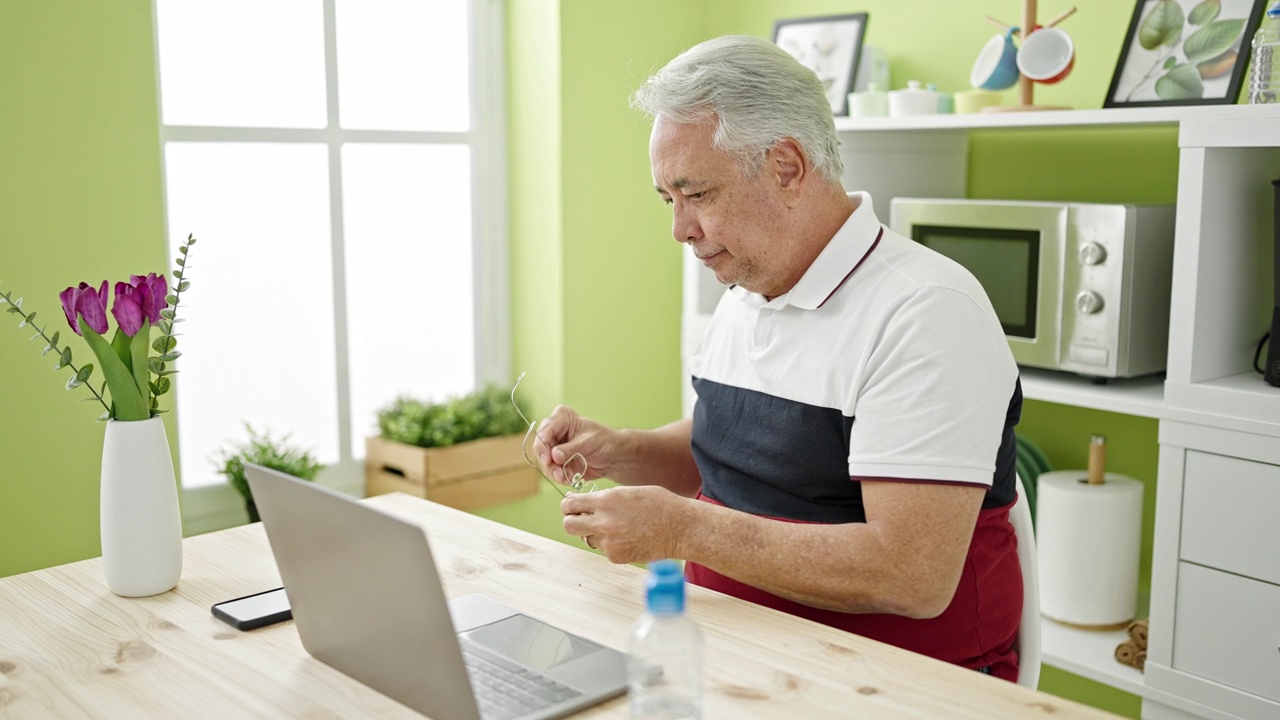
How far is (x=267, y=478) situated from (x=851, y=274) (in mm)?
828

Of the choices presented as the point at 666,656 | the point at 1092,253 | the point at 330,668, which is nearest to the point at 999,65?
the point at 1092,253

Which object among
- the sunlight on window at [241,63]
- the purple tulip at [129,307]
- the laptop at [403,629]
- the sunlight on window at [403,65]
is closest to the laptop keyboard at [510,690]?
the laptop at [403,629]

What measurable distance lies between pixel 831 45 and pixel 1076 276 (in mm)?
963

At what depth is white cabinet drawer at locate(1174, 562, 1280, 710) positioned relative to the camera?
1977 mm

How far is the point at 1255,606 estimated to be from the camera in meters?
1.99

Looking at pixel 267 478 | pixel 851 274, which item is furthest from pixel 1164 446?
pixel 267 478

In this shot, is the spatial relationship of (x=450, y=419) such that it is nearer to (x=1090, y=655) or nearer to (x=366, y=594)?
(x=1090, y=655)

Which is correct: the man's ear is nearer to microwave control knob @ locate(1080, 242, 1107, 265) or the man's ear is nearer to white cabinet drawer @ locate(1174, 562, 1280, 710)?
microwave control knob @ locate(1080, 242, 1107, 265)

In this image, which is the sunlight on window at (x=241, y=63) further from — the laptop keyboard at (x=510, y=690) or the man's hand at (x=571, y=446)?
the laptop keyboard at (x=510, y=690)

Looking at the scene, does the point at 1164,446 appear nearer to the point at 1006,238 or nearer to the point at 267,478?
the point at 1006,238

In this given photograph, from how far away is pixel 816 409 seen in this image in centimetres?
157

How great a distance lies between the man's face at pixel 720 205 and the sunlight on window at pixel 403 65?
159 centimetres

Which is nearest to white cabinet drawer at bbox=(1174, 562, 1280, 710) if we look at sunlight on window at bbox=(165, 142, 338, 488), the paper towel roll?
the paper towel roll

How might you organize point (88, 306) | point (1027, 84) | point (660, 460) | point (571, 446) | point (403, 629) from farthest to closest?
point (1027, 84) < point (660, 460) < point (571, 446) < point (88, 306) < point (403, 629)
